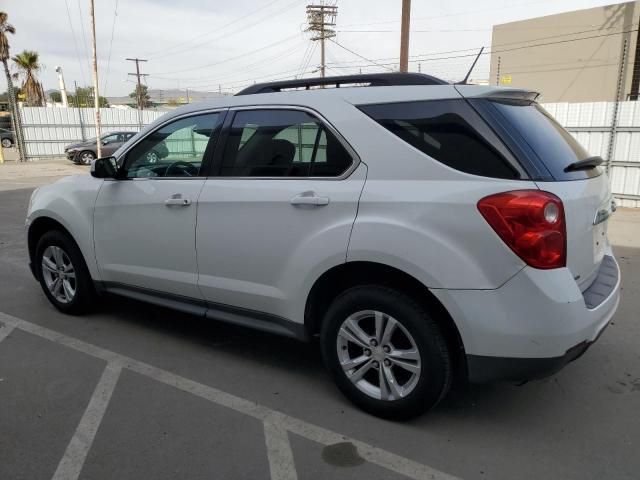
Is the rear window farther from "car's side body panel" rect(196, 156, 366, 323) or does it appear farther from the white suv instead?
"car's side body panel" rect(196, 156, 366, 323)

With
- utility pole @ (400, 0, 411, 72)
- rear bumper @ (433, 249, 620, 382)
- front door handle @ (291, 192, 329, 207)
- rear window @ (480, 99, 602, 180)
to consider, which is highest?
utility pole @ (400, 0, 411, 72)

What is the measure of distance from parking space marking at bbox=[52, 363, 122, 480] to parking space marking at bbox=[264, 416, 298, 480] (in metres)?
0.92

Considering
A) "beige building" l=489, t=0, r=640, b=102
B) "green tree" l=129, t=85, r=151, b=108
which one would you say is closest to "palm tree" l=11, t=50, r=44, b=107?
"green tree" l=129, t=85, r=151, b=108

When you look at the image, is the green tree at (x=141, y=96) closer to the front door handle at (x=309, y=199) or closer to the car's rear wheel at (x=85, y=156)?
the car's rear wheel at (x=85, y=156)

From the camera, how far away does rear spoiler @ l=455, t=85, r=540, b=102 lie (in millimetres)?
2757

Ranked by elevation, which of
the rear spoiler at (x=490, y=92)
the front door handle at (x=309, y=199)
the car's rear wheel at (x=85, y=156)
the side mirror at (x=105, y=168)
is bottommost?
the car's rear wheel at (x=85, y=156)

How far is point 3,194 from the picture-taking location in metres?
13.7

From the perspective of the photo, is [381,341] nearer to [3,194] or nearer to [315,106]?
[315,106]

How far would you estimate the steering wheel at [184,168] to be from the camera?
3664 millimetres

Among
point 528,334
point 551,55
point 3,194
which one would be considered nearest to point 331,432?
point 528,334

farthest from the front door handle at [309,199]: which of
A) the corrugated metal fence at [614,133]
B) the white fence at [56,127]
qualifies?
the white fence at [56,127]

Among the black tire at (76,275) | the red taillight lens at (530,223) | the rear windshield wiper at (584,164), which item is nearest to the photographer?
the red taillight lens at (530,223)

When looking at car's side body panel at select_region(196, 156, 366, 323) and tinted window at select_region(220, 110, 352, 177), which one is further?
tinted window at select_region(220, 110, 352, 177)

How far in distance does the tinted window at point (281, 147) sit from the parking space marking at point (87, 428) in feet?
5.11
